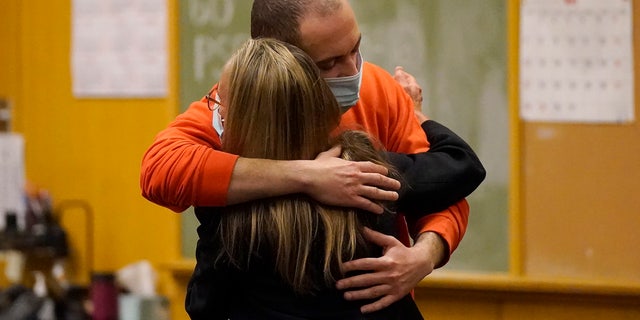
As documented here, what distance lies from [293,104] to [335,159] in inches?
4.6

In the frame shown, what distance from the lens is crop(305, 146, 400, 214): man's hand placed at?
1.57 meters

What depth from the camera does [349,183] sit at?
157 cm

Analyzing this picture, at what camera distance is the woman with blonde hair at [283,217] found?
61.2 inches

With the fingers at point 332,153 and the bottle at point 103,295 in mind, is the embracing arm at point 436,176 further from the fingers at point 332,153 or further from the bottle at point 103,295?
the bottle at point 103,295

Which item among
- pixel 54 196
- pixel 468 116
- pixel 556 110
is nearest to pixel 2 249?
pixel 54 196

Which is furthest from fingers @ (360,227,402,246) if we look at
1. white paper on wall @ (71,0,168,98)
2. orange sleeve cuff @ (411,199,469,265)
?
white paper on wall @ (71,0,168,98)

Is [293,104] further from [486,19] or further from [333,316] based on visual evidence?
[486,19]

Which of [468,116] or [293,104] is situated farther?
[468,116]

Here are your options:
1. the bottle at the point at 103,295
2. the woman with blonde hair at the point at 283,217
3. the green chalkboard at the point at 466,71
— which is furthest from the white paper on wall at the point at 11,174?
the woman with blonde hair at the point at 283,217

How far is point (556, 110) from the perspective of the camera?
3.11 metres

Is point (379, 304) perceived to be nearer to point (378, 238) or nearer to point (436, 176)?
point (378, 238)

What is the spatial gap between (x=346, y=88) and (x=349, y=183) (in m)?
0.19

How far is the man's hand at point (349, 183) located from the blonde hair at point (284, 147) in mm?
20

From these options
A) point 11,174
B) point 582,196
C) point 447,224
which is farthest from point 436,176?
point 11,174
